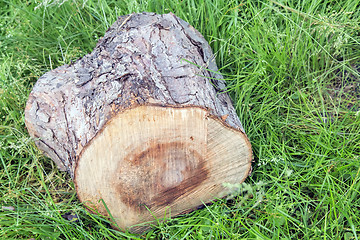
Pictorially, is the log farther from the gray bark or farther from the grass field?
the grass field

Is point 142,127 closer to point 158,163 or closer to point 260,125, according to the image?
point 158,163

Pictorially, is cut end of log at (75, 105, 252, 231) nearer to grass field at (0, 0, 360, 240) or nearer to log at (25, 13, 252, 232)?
log at (25, 13, 252, 232)

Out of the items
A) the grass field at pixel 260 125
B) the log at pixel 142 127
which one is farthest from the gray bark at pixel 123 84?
the grass field at pixel 260 125

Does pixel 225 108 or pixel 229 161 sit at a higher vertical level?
pixel 225 108

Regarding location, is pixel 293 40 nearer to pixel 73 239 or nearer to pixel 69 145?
pixel 69 145

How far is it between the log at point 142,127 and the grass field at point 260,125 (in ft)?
0.47

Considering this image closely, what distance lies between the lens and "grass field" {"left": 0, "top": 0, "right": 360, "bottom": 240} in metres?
1.71

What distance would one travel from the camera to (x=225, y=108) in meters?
1.85

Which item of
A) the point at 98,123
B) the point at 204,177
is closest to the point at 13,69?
the point at 98,123

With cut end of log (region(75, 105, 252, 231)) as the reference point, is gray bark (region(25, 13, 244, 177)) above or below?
above

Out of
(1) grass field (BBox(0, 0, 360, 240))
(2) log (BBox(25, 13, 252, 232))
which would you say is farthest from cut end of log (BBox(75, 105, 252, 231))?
(1) grass field (BBox(0, 0, 360, 240))

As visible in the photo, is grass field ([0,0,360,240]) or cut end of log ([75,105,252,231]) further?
grass field ([0,0,360,240])

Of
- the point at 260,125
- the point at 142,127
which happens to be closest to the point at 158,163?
the point at 142,127

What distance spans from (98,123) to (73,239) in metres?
0.67
